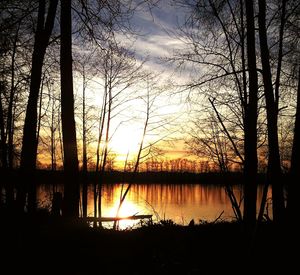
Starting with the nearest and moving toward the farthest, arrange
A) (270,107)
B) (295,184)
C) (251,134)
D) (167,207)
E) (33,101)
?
(295,184) → (270,107) → (33,101) → (251,134) → (167,207)

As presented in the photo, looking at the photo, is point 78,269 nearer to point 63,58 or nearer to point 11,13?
point 63,58

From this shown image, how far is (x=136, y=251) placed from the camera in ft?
23.5

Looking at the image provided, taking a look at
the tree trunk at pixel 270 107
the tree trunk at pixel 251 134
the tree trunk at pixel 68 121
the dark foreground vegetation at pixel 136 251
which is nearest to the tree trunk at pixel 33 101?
the tree trunk at pixel 68 121

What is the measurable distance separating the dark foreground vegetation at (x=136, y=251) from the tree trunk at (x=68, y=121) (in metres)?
0.63

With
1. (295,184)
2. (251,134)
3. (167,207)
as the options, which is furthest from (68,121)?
(167,207)

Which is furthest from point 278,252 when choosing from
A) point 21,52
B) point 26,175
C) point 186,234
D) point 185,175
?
point 185,175

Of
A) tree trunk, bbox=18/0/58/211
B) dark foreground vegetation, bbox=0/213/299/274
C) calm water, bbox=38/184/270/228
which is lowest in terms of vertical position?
calm water, bbox=38/184/270/228

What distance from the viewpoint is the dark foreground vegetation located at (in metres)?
5.84

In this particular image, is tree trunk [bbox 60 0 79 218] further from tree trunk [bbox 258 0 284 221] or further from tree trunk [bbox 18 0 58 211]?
tree trunk [bbox 258 0 284 221]

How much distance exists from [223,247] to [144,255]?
5.89 ft

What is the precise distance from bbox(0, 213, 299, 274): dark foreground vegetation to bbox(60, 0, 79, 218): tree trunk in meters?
0.63

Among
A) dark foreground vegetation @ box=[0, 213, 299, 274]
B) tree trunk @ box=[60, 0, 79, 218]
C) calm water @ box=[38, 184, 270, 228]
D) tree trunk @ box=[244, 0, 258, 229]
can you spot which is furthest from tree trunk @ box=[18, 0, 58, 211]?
calm water @ box=[38, 184, 270, 228]

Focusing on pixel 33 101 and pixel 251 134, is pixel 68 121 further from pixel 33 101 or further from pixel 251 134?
pixel 251 134

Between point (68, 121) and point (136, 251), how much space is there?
143 inches
